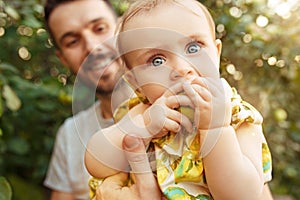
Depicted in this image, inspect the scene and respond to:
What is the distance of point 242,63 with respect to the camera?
5.46 ft

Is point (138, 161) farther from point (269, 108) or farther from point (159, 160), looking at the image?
point (269, 108)

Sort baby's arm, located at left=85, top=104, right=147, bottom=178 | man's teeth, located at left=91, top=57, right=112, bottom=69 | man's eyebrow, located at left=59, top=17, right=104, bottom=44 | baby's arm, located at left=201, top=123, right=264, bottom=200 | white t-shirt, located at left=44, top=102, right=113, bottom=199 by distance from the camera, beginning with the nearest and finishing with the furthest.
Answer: baby's arm, located at left=201, top=123, right=264, bottom=200, baby's arm, located at left=85, top=104, right=147, bottom=178, man's teeth, located at left=91, top=57, right=112, bottom=69, man's eyebrow, located at left=59, top=17, right=104, bottom=44, white t-shirt, located at left=44, top=102, right=113, bottom=199

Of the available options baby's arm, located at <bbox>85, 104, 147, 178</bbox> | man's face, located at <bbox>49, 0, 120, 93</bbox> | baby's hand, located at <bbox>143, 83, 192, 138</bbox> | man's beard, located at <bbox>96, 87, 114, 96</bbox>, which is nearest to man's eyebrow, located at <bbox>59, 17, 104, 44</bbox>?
man's face, located at <bbox>49, 0, 120, 93</bbox>

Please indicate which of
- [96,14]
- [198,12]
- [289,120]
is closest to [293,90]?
[289,120]

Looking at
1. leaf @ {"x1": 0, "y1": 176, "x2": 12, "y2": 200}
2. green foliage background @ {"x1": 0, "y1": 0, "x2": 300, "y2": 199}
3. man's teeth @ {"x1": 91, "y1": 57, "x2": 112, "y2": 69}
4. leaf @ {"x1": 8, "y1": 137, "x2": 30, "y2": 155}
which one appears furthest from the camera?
leaf @ {"x1": 8, "y1": 137, "x2": 30, "y2": 155}

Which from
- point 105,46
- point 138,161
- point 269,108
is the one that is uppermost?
point 138,161

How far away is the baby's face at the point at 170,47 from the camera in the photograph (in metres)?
0.87

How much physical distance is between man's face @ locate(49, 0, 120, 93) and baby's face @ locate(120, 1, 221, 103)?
0.78m

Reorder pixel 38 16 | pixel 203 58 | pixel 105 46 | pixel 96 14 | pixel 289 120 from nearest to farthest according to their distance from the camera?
pixel 203 58 < pixel 105 46 < pixel 96 14 < pixel 38 16 < pixel 289 120

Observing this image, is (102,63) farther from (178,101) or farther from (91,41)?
(178,101)

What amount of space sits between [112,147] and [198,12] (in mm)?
259

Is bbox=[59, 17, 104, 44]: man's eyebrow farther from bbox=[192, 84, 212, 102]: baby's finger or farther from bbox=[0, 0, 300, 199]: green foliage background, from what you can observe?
bbox=[192, 84, 212, 102]: baby's finger

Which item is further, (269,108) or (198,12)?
(269,108)

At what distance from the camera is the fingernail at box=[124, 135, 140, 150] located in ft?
2.98
